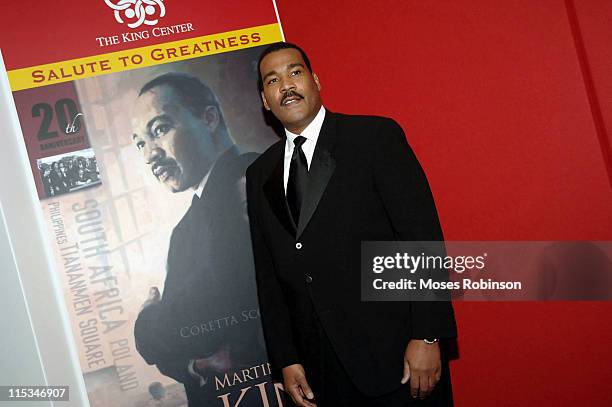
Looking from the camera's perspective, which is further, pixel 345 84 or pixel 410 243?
pixel 345 84

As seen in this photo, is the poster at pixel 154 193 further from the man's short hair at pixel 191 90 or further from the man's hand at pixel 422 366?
the man's hand at pixel 422 366

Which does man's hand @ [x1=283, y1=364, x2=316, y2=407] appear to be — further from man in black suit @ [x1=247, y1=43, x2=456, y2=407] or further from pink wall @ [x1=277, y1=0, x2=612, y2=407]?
pink wall @ [x1=277, y1=0, x2=612, y2=407]

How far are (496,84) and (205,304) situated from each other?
1499mm

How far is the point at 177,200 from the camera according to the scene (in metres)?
2.47

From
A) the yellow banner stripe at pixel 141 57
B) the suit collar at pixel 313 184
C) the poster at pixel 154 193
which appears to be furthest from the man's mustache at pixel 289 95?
the yellow banner stripe at pixel 141 57

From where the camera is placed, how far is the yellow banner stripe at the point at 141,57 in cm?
241

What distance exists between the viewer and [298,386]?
1.99 meters

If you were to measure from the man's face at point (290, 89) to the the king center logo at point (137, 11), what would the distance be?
2.27 feet

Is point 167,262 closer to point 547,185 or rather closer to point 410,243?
point 410,243

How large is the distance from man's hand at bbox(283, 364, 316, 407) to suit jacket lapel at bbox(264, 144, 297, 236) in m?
0.46

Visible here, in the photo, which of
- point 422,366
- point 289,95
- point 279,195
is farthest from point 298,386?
point 289,95

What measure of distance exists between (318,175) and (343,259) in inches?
10.8

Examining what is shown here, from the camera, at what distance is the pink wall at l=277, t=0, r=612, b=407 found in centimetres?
246

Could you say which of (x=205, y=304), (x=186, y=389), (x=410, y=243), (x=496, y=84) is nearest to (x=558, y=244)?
(x=496, y=84)
